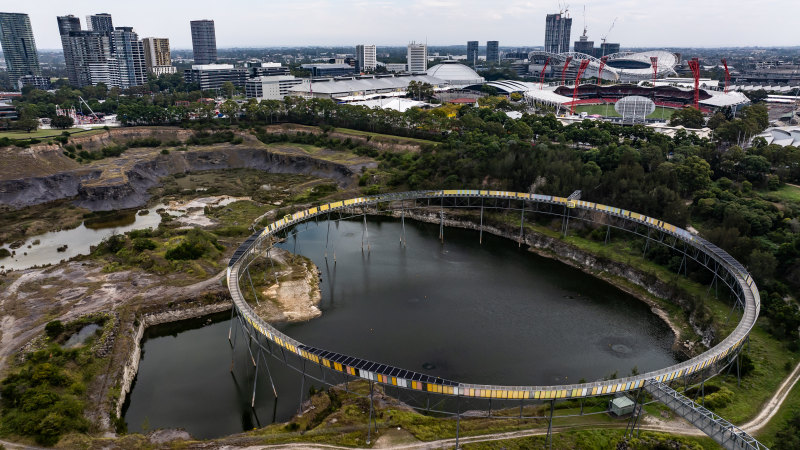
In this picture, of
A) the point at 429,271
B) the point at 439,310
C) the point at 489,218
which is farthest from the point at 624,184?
the point at 439,310

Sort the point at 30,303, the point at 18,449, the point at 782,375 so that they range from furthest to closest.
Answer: the point at 30,303 < the point at 782,375 < the point at 18,449

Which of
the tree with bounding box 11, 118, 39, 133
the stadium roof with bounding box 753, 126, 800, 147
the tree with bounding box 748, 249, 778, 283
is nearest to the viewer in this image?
the tree with bounding box 748, 249, 778, 283

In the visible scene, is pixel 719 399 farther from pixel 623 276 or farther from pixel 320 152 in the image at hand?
pixel 320 152

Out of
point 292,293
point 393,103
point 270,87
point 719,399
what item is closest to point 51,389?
point 292,293

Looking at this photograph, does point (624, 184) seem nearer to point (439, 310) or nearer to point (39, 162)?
point (439, 310)

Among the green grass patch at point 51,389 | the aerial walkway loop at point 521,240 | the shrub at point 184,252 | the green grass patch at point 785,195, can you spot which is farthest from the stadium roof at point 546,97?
the green grass patch at point 51,389

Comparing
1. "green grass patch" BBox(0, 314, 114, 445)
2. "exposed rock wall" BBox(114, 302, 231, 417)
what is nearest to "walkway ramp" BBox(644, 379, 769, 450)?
"green grass patch" BBox(0, 314, 114, 445)

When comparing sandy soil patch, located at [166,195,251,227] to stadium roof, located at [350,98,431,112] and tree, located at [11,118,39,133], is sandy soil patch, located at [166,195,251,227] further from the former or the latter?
stadium roof, located at [350,98,431,112]
